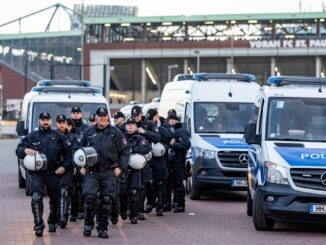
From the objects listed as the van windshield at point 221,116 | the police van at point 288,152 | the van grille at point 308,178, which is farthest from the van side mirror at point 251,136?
the van windshield at point 221,116

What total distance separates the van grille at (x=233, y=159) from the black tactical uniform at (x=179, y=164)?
2.37m

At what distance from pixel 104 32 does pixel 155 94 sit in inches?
332

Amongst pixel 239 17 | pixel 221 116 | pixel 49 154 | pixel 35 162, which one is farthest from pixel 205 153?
pixel 239 17

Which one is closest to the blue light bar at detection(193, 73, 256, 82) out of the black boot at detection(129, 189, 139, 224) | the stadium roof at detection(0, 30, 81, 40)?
the black boot at detection(129, 189, 139, 224)

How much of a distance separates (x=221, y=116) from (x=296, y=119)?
5957 millimetres

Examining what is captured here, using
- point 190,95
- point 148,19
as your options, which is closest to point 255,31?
point 148,19

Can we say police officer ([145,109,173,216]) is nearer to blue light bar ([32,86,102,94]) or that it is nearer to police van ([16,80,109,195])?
police van ([16,80,109,195])

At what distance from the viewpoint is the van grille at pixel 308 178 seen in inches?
520

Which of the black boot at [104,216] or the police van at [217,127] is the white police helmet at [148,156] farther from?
the police van at [217,127]

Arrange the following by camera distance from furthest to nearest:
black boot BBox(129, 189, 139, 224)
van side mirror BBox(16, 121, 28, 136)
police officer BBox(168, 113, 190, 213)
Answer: van side mirror BBox(16, 121, 28, 136)
police officer BBox(168, 113, 190, 213)
black boot BBox(129, 189, 139, 224)

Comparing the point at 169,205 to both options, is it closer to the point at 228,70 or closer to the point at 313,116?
the point at 313,116

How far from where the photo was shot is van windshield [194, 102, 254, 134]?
20188 mm

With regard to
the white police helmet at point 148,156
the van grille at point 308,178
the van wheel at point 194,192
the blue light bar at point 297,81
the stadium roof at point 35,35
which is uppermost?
the stadium roof at point 35,35

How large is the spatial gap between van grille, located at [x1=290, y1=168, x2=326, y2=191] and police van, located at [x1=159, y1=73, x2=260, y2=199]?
5.98 metres
